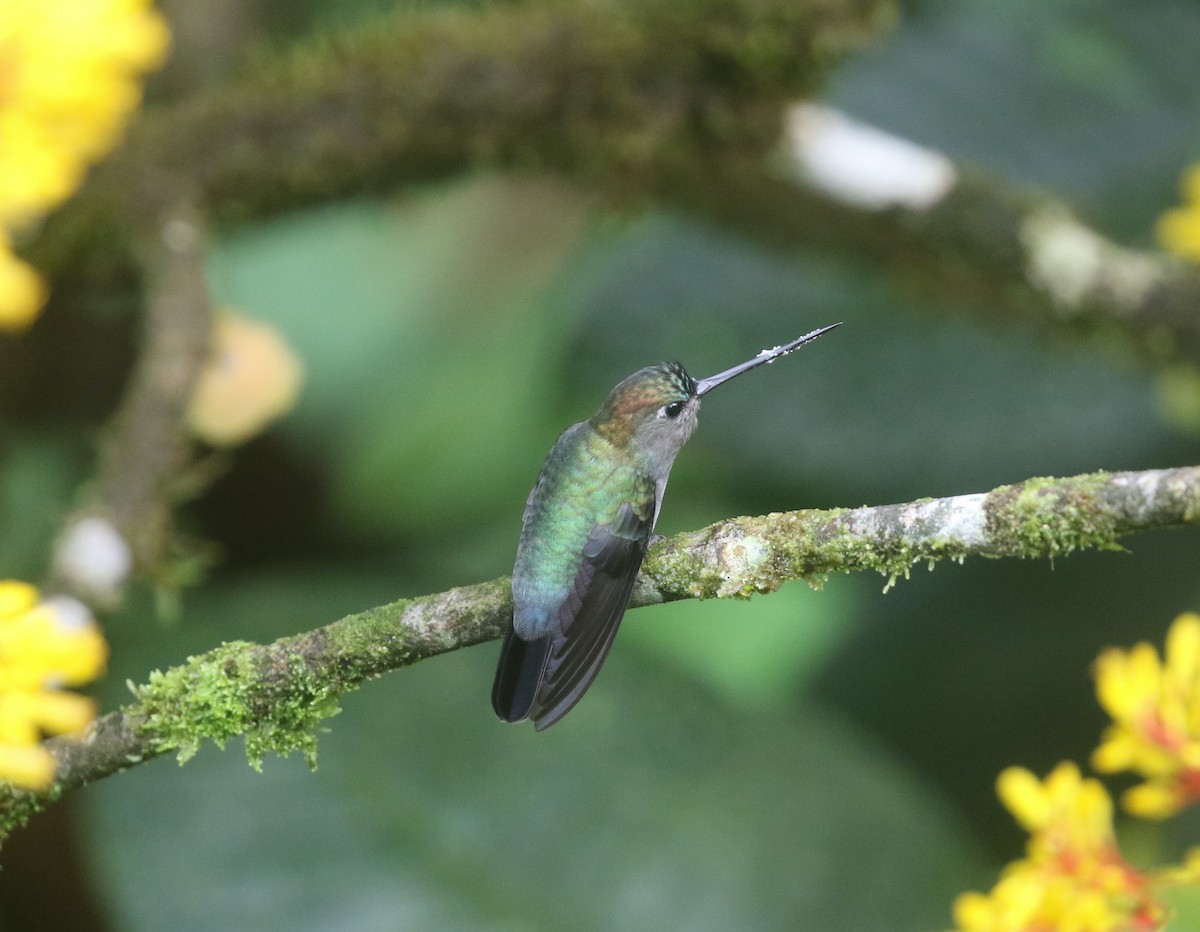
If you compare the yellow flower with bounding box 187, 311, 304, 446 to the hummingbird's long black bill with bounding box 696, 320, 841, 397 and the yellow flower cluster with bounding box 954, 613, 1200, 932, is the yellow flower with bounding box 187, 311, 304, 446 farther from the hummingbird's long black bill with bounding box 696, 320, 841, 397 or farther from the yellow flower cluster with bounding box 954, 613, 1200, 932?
the yellow flower cluster with bounding box 954, 613, 1200, 932

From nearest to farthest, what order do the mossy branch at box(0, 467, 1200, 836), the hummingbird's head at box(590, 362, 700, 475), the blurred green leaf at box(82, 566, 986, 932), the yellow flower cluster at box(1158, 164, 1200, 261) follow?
the mossy branch at box(0, 467, 1200, 836) < the hummingbird's head at box(590, 362, 700, 475) < the yellow flower cluster at box(1158, 164, 1200, 261) < the blurred green leaf at box(82, 566, 986, 932)

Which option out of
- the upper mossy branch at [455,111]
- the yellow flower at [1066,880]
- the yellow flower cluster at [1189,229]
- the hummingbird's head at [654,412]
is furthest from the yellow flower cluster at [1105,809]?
the upper mossy branch at [455,111]

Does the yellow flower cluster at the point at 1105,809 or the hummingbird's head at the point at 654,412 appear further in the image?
the hummingbird's head at the point at 654,412

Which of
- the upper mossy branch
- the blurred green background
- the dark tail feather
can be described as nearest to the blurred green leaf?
the blurred green background

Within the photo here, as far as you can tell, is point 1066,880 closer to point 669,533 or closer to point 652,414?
point 652,414

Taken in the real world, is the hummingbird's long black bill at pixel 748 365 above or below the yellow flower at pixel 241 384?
above

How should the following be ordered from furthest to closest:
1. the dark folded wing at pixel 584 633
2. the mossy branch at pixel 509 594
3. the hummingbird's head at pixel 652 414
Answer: the hummingbird's head at pixel 652 414 < the dark folded wing at pixel 584 633 < the mossy branch at pixel 509 594

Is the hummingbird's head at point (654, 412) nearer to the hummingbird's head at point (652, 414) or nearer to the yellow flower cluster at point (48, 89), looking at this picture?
the hummingbird's head at point (652, 414)

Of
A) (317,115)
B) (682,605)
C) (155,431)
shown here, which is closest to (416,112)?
(317,115)
